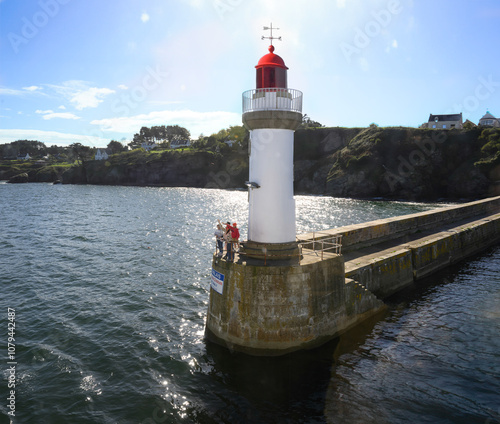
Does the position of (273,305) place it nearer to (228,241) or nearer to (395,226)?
(228,241)

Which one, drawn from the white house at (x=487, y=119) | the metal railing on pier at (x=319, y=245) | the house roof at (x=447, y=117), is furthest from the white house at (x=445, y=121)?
the metal railing on pier at (x=319, y=245)

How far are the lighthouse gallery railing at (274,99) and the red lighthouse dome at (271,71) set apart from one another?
0.22m

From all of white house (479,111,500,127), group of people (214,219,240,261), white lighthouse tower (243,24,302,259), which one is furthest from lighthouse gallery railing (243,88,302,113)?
white house (479,111,500,127)

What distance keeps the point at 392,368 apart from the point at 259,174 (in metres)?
7.48

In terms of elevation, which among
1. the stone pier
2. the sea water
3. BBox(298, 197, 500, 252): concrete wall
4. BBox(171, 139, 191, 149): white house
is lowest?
the sea water

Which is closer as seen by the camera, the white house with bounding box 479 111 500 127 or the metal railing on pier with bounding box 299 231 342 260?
the metal railing on pier with bounding box 299 231 342 260

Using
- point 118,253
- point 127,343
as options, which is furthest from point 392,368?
point 118,253

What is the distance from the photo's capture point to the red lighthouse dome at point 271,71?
38.1ft

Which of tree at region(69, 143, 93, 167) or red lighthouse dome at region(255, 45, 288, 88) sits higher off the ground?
tree at region(69, 143, 93, 167)

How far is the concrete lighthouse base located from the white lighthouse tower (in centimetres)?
120

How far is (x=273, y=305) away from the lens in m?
10.7

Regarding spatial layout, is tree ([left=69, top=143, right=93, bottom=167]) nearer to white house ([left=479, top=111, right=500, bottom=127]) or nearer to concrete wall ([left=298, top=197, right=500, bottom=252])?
concrete wall ([left=298, top=197, right=500, bottom=252])

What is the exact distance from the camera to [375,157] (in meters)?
78.2

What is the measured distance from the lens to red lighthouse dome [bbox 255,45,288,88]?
11619 millimetres
